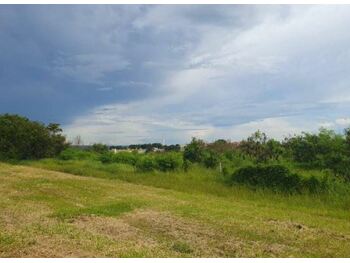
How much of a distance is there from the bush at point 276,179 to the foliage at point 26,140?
74.8ft

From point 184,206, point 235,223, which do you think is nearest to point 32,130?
point 184,206

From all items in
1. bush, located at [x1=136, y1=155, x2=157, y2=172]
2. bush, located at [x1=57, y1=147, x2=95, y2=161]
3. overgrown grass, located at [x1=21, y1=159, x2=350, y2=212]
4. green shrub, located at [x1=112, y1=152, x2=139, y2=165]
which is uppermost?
bush, located at [x1=57, y1=147, x2=95, y2=161]

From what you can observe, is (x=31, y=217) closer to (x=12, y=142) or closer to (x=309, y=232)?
(x=309, y=232)

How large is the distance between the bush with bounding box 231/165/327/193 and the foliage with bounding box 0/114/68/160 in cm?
2281

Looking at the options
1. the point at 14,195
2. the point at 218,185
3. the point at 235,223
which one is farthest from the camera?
the point at 218,185

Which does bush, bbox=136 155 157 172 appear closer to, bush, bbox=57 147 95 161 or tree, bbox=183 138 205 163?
tree, bbox=183 138 205 163

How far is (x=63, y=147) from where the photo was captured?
43.5 meters

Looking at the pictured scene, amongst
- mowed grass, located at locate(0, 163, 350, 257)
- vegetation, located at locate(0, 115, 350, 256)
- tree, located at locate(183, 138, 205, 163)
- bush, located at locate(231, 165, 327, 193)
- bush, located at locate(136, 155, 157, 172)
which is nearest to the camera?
mowed grass, located at locate(0, 163, 350, 257)

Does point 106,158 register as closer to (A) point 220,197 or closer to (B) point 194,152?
(B) point 194,152

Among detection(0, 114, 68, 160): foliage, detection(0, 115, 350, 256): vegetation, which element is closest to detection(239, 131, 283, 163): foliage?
detection(0, 115, 350, 256): vegetation

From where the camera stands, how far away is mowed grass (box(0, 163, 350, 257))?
999cm

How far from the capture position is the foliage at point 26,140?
41.2 metres

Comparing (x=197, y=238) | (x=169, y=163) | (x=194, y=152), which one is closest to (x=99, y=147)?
(x=194, y=152)

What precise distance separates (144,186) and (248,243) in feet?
40.7
